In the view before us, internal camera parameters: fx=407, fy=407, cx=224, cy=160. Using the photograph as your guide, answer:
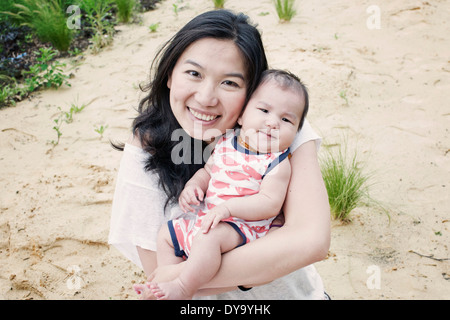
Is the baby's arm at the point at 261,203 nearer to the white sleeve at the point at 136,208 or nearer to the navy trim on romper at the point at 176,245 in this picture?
the navy trim on romper at the point at 176,245

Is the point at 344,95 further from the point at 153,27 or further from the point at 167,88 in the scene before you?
the point at 153,27

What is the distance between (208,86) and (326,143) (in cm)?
214

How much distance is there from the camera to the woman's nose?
157cm

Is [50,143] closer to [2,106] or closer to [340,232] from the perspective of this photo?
[2,106]

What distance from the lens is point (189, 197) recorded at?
5.36 feet

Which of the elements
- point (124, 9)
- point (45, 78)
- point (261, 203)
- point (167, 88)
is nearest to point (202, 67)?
point (167, 88)

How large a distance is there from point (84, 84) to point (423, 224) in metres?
3.76

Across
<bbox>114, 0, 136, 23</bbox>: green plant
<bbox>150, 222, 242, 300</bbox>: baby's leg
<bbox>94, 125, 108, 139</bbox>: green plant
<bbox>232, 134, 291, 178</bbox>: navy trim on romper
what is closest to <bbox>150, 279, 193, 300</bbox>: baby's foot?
<bbox>150, 222, 242, 300</bbox>: baby's leg

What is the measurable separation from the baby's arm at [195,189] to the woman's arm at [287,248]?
0.87 feet

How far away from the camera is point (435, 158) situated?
10.7 ft

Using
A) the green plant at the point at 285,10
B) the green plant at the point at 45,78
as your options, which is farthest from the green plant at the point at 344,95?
the green plant at the point at 45,78

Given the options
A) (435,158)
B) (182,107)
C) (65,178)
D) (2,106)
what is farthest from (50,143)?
(435,158)

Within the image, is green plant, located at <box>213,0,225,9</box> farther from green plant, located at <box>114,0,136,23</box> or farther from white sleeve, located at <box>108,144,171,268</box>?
white sleeve, located at <box>108,144,171,268</box>

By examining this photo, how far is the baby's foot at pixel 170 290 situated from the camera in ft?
4.61
